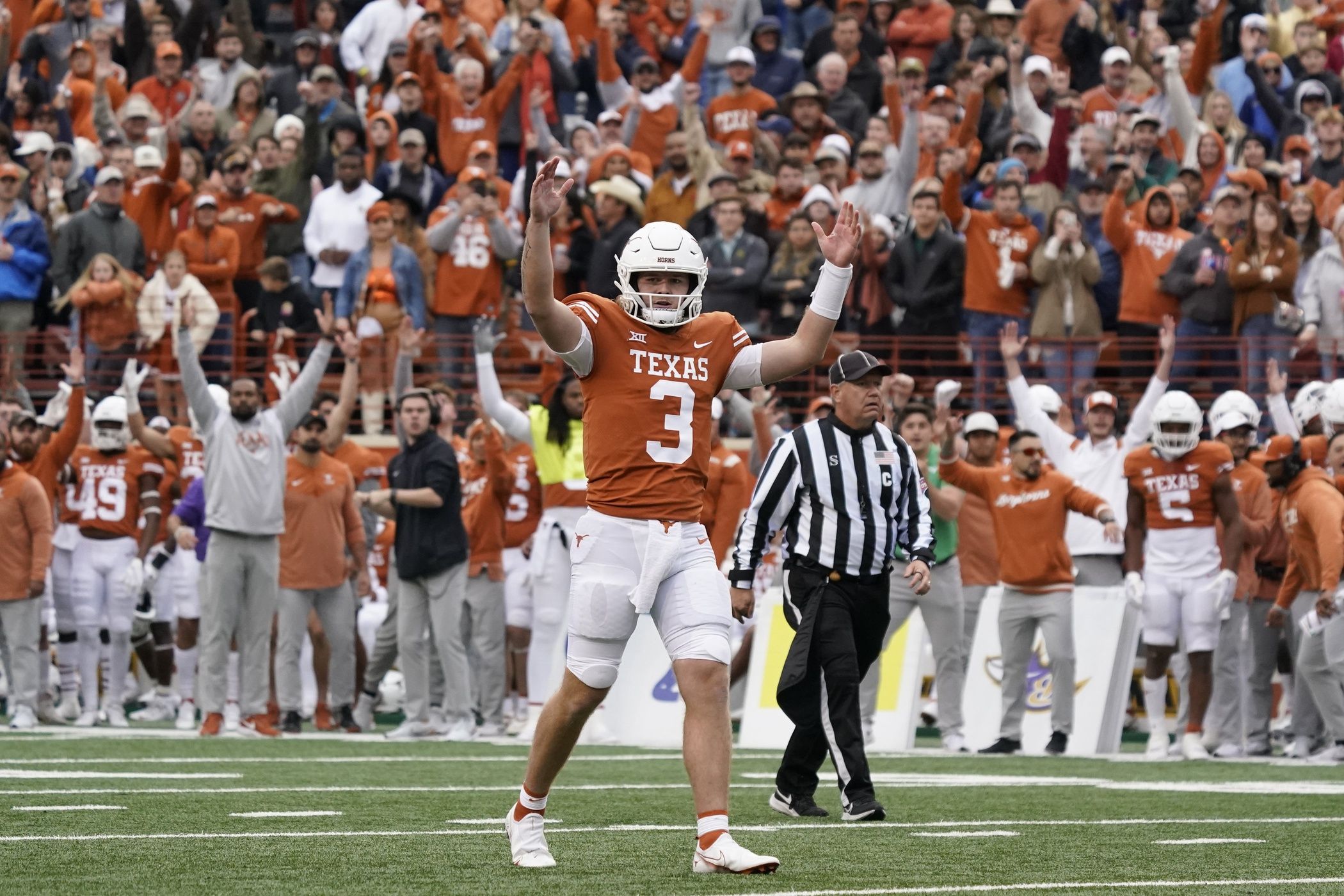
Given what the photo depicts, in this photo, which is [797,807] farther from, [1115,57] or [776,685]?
[1115,57]

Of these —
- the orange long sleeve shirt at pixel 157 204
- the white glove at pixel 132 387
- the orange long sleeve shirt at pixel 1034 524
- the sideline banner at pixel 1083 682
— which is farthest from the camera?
the orange long sleeve shirt at pixel 157 204

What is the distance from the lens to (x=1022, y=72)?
17297mm

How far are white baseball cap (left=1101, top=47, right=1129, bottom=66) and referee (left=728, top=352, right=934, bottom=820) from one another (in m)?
9.98

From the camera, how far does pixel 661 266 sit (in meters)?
6.21

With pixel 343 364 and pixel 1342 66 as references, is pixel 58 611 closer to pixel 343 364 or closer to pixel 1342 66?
pixel 343 364

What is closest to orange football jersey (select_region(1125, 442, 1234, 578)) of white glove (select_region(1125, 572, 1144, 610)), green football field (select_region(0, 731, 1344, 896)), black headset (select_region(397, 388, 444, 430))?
white glove (select_region(1125, 572, 1144, 610))

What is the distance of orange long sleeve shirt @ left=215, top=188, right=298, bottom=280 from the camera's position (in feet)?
55.8

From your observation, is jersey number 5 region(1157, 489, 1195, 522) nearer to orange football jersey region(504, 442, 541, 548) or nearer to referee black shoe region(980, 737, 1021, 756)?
referee black shoe region(980, 737, 1021, 756)

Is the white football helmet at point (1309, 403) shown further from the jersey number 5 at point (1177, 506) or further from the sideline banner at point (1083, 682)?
the sideline banner at point (1083, 682)

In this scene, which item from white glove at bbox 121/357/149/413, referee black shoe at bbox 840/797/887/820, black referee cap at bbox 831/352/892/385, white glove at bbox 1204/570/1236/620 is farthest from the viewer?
white glove at bbox 121/357/149/413

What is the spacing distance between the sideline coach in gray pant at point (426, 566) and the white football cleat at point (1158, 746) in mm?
4008

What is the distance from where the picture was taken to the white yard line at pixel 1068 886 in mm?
5410

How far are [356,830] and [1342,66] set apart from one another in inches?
552

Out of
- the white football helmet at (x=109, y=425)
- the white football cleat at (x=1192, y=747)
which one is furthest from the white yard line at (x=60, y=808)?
the white football helmet at (x=109, y=425)
